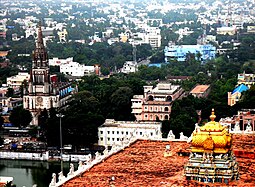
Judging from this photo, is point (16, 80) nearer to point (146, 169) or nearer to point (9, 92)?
point (9, 92)

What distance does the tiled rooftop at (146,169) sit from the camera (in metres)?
19.0

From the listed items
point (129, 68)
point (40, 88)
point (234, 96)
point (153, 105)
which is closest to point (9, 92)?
point (40, 88)

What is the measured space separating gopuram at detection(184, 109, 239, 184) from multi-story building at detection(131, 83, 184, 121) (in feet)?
96.1

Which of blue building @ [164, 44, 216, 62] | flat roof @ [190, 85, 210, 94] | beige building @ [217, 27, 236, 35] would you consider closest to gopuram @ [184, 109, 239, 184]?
flat roof @ [190, 85, 210, 94]

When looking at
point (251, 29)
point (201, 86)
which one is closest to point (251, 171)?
point (201, 86)

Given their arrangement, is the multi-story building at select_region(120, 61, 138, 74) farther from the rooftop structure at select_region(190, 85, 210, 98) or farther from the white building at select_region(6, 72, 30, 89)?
the rooftop structure at select_region(190, 85, 210, 98)

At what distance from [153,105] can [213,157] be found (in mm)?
29998

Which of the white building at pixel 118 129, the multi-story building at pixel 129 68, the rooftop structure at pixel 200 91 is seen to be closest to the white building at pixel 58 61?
the multi-story building at pixel 129 68

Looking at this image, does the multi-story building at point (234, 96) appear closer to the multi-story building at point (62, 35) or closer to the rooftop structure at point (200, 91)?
the rooftop structure at point (200, 91)

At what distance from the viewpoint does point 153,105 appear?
158ft

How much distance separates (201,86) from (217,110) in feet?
57.0

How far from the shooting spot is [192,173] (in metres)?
18.5

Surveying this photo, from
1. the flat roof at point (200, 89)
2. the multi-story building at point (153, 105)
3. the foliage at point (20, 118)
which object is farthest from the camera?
the flat roof at point (200, 89)

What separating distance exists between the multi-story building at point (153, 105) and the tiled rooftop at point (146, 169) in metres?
23.5
